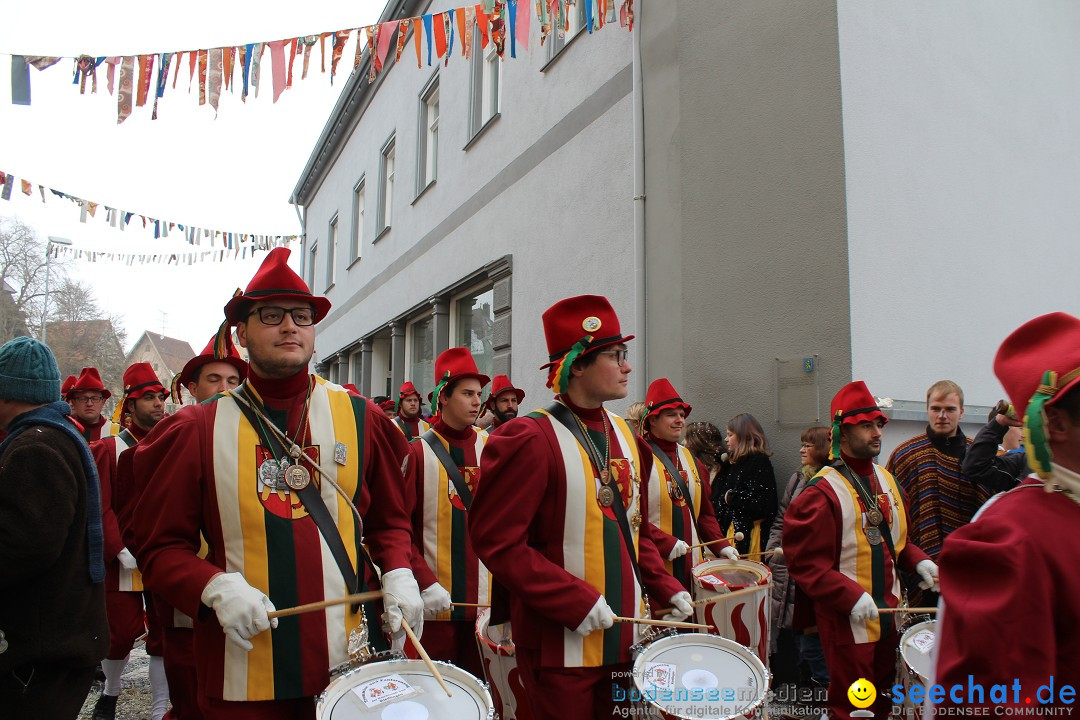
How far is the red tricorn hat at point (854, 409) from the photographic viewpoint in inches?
156

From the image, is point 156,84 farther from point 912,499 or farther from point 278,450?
point 912,499

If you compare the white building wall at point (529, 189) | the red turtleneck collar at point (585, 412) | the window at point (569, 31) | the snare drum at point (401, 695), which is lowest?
the snare drum at point (401, 695)

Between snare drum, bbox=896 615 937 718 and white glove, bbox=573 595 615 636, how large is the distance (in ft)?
4.05

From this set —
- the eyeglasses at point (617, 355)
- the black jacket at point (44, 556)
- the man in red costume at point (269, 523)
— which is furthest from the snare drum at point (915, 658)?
the black jacket at point (44, 556)

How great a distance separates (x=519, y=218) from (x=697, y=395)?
14.3 feet

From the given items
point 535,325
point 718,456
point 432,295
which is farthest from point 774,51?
point 432,295

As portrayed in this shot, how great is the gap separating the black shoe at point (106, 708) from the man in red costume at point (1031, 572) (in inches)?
202

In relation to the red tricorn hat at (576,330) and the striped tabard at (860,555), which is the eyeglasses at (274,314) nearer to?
the red tricorn hat at (576,330)

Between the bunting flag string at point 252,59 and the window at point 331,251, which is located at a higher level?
the window at point 331,251

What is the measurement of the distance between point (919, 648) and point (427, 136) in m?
12.7

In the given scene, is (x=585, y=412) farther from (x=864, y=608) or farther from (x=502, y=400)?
(x=502, y=400)

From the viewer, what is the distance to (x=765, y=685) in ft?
7.72

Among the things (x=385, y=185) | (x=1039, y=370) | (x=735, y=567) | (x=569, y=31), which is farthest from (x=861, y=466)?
(x=385, y=185)

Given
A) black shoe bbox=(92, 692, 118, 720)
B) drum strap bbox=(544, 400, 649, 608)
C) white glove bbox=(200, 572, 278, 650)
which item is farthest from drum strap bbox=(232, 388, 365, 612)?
black shoe bbox=(92, 692, 118, 720)
